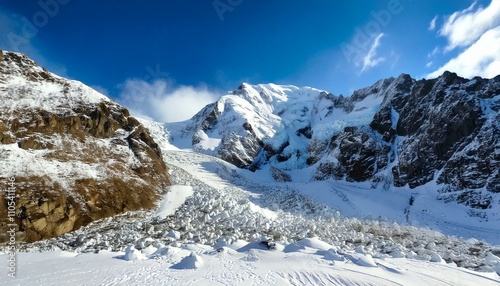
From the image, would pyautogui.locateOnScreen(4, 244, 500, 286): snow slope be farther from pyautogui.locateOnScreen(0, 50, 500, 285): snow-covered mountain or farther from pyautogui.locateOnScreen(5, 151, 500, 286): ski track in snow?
pyautogui.locateOnScreen(0, 50, 500, 285): snow-covered mountain

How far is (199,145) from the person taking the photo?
A: 12788 centimetres

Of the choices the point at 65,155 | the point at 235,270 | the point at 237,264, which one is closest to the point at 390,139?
the point at 237,264

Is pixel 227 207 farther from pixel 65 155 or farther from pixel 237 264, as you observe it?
pixel 237 264

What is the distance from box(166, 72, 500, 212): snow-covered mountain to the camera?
191 ft

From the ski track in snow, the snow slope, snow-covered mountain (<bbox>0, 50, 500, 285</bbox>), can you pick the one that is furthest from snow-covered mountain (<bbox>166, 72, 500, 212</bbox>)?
the snow slope

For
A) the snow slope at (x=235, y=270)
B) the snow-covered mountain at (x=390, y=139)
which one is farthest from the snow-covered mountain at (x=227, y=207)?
the snow-covered mountain at (x=390, y=139)

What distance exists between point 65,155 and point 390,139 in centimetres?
7878

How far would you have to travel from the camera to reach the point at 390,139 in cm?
8575

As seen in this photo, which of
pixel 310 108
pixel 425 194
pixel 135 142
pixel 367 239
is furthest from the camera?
pixel 310 108

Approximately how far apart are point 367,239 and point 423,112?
208 ft

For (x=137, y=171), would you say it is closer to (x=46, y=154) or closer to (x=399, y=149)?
(x=46, y=154)

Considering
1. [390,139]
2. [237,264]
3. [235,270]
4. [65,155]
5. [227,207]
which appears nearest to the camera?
[235,270]

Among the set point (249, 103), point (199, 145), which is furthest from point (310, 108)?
point (199, 145)

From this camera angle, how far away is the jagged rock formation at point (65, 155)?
27.8 m
